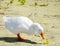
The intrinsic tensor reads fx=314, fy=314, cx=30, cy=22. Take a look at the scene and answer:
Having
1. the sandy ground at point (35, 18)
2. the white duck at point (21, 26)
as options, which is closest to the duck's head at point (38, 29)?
the white duck at point (21, 26)

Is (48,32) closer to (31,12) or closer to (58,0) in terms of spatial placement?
(31,12)

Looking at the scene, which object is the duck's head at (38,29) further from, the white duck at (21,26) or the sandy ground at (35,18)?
the sandy ground at (35,18)

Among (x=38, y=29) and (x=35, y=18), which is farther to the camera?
(x=35, y=18)

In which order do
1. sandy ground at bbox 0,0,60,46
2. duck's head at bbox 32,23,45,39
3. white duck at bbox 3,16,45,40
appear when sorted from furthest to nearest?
1. sandy ground at bbox 0,0,60,46
2. white duck at bbox 3,16,45,40
3. duck's head at bbox 32,23,45,39

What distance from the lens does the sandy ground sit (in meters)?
7.50

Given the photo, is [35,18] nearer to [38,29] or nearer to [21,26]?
[21,26]

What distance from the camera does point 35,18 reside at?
392 inches

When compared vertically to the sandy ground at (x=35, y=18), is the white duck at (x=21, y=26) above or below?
above

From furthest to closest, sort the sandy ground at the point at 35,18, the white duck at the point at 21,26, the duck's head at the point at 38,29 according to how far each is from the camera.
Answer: the sandy ground at the point at 35,18 → the white duck at the point at 21,26 → the duck's head at the point at 38,29

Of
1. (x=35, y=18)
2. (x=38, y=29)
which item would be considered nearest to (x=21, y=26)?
(x=38, y=29)

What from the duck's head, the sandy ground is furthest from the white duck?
the sandy ground

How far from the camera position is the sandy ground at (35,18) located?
7.50 meters

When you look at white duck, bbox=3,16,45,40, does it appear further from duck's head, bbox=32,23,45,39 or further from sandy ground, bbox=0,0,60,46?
sandy ground, bbox=0,0,60,46

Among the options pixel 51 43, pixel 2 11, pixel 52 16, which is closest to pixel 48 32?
pixel 51 43
